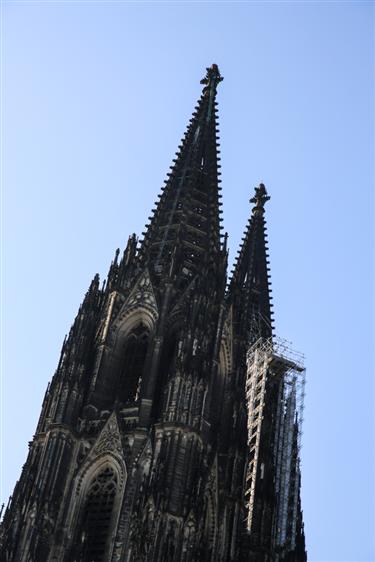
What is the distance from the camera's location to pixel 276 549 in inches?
2254

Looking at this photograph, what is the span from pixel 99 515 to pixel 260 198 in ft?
107

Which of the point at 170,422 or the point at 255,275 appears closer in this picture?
the point at 170,422

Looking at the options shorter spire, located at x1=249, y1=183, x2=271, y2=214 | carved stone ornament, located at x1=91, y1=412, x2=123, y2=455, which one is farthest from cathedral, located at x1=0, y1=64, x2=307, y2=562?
shorter spire, located at x1=249, y1=183, x2=271, y2=214

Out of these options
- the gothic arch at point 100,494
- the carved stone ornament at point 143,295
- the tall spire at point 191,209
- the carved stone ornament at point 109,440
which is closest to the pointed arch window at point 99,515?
the gothic arch at point 100,494

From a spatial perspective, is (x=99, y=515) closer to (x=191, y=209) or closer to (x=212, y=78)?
(x=191, y=209)

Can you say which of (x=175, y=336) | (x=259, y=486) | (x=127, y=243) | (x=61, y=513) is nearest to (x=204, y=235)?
(x=127, y=243)

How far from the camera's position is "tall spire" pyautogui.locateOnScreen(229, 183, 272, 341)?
6669 centimetres

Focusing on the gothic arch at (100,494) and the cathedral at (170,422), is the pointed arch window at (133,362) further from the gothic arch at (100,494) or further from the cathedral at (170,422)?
the gothic arch at (100,494)

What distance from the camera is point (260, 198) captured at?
249ft

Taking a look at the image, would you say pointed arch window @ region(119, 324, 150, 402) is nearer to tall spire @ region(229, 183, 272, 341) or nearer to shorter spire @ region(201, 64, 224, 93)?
tall spire @ region(229, 183, 272, 341)

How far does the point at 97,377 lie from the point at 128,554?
981 cm

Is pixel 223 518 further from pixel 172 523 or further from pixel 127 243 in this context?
pixel 127 243

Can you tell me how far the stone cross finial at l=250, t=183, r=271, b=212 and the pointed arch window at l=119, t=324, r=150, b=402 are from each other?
22.7 meters

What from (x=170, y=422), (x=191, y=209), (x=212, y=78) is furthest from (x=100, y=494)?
(x=212, y=78)
